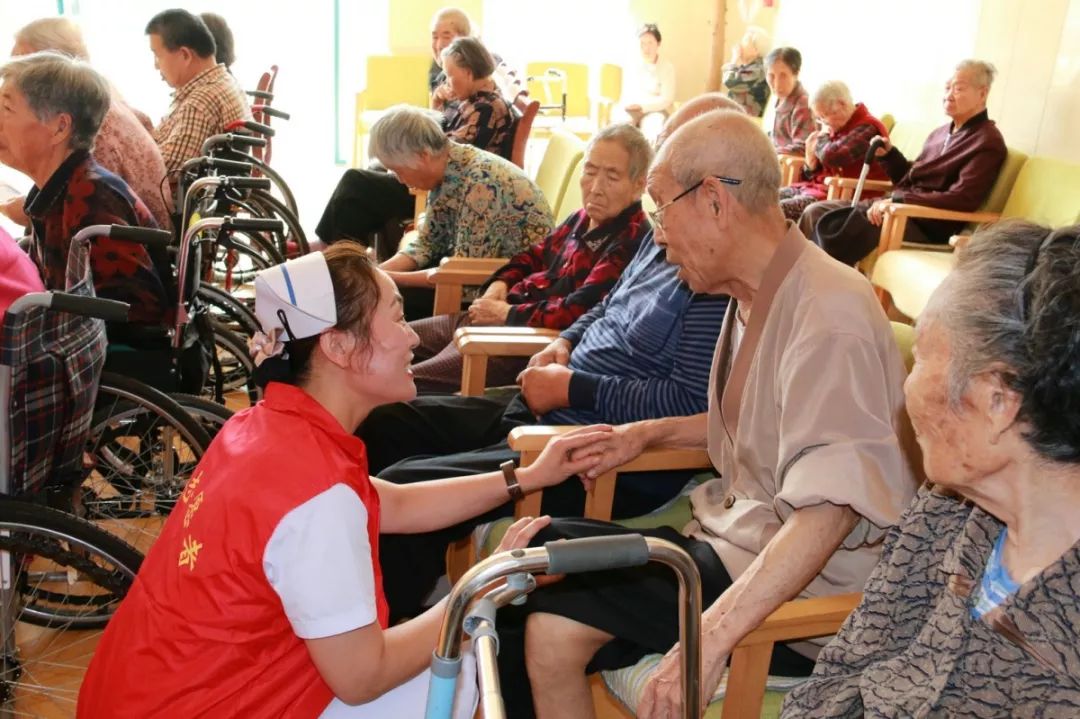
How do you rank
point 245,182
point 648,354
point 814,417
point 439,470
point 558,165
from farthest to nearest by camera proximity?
point 558,165 < point 245,182 < point 648,354 < point 439,470 < point 814,417

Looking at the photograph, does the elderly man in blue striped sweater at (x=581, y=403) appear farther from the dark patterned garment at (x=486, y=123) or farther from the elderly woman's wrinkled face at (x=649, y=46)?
the elderly woman's wrinkled face at (x=649, y=46)

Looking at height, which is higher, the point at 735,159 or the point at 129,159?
the point at 735,159

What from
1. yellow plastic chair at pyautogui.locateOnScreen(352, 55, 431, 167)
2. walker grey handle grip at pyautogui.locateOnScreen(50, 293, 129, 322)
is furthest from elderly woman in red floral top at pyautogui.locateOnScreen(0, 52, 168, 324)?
yellow plastic chair at pyautogui.locateOnScreen(352, 55, 431, 167)

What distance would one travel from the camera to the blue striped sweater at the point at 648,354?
1.94m

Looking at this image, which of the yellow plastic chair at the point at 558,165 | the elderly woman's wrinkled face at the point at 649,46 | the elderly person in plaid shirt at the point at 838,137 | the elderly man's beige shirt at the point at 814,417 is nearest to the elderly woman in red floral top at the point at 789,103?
the elderly person in plaid shirt at the point at 838,137

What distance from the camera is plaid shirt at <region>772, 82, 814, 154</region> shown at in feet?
19.5

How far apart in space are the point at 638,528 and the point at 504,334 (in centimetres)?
79

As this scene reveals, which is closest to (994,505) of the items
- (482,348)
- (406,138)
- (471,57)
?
(482,348)

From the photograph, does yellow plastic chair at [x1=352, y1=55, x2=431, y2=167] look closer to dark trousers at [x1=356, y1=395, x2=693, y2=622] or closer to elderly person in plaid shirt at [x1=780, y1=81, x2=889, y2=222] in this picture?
elderly person in plaid shirt at [x1=780, y1=81, x2=889, y2=222]

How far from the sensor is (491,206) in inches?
122

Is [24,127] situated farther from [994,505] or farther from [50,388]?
[994,505]

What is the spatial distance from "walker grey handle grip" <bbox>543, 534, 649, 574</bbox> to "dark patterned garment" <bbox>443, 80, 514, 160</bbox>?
133 inches

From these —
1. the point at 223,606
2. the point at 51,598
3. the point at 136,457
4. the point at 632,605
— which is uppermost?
the point at 223,606

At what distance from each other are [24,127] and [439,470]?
4.31 feet
